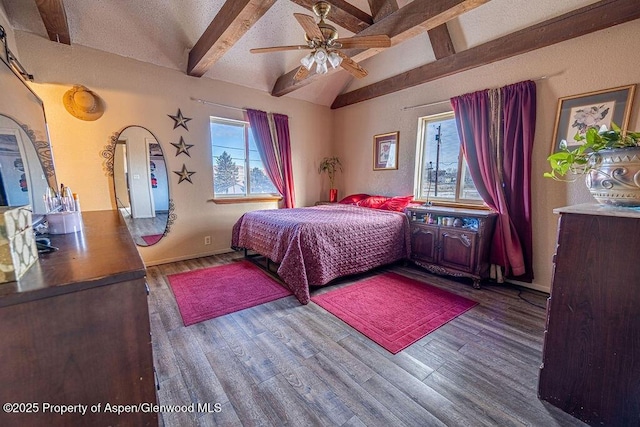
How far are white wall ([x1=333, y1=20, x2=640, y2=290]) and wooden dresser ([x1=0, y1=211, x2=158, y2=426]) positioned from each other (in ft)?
11.0

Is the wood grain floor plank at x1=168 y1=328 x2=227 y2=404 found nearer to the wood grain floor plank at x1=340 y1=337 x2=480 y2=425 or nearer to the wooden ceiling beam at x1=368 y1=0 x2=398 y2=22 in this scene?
the wood grain floor plank at x1=340 y1=337 x2=480 y2=425

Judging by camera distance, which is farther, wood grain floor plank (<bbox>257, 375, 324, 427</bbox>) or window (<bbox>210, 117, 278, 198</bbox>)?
window (<bbox>210, 117, 278, 198</bbox>)

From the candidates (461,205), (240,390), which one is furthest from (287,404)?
(461,205)

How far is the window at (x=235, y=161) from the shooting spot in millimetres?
3771

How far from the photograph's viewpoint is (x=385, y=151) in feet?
13.3

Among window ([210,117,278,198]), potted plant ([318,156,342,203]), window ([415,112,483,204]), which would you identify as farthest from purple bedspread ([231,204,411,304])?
potted plant ([318,156,342,203])

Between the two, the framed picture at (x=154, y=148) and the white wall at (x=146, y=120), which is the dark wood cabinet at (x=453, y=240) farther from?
the framed picture at (x=154, y=148)

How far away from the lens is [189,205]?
3557 mm

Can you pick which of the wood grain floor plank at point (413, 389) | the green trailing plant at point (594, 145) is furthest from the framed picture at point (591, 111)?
the wood grain floor plank at point (413, 389)

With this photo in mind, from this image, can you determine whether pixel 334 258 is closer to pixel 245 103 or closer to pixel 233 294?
pixel 233 294

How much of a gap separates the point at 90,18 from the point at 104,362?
3.43 m

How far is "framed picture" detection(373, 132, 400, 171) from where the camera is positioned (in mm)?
3889

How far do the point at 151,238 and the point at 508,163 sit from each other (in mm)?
4293

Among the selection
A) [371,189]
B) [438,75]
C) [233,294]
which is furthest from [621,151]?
[371,189]
